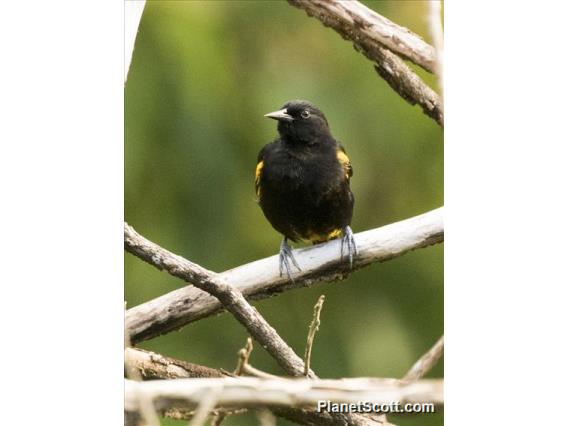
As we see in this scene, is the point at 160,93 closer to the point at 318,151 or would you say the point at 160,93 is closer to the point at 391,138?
the point at 318,151

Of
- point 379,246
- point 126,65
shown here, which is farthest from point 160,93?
point 379,246

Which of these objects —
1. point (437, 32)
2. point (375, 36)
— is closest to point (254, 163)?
point (375, 36)

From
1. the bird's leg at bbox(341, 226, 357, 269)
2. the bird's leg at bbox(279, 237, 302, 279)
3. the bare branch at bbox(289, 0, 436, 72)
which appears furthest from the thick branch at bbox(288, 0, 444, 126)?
the bird's leg at bbox(279, 237, 302, 279)

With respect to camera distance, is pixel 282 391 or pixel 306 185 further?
pixel 306 185

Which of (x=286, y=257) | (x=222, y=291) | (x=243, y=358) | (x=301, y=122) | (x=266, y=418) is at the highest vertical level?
(x=301, y=122)

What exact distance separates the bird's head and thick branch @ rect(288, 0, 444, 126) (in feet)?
0.79

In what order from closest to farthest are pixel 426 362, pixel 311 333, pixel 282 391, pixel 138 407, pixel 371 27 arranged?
pixel 282 391 → pixel 311 333 → pixel 138 407 → pixel 426 362 → pixel 371 27

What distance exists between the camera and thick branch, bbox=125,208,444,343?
2840 mm

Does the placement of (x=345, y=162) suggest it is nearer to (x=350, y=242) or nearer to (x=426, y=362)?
(x=350, y=242)

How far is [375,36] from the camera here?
2.90 m

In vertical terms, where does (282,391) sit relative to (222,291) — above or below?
below

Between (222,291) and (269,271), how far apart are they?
0.58 feet

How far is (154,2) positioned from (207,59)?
24 cm

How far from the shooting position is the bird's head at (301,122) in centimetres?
298
